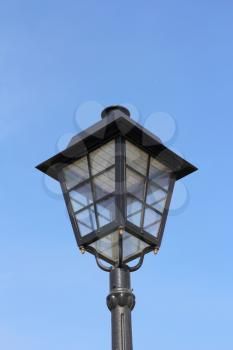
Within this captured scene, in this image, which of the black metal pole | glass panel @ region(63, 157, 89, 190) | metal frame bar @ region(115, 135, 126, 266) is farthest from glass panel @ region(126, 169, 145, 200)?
the black metal pole

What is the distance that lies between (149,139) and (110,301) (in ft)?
5.84

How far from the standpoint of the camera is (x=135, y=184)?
7.74 m

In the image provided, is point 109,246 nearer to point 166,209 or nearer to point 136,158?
point 166,209

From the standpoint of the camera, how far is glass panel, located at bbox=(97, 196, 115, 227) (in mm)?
7555

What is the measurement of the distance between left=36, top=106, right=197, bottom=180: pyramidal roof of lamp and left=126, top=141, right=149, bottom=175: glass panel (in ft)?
0.18

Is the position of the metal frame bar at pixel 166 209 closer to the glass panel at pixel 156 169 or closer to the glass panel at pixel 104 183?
the glass panel at pixel 156 169

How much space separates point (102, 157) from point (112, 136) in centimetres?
25

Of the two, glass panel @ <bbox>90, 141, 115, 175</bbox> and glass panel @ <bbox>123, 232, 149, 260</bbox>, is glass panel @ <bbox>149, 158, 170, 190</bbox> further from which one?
glass panel @ <bbox>123, 232, 149, 260</bbox>

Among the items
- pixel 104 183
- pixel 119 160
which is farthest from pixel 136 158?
pixel 104 183

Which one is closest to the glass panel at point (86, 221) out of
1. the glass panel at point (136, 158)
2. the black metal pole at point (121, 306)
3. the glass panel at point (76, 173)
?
the glass panel at point (76, 173)

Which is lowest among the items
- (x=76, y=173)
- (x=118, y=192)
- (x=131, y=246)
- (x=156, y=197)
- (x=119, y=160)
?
(x=131, y=246)

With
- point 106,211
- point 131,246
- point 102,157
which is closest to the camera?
point 106,211

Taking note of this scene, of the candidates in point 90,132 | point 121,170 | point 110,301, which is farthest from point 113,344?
point 90,132

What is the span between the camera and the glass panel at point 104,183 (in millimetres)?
7664
